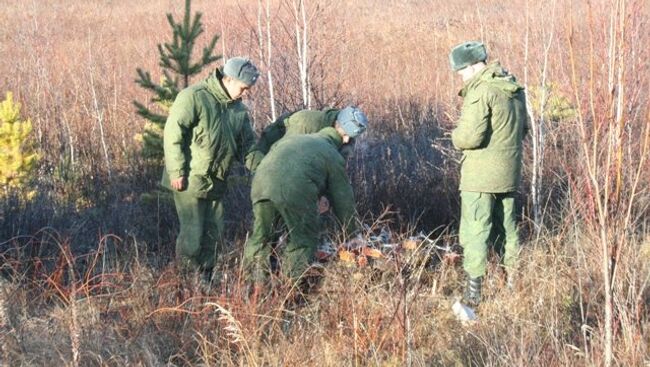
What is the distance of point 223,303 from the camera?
393 cm

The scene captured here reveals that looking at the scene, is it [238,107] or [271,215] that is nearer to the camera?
[271,215]

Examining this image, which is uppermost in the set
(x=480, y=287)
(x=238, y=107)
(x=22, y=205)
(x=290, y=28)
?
(x=290, y=28)

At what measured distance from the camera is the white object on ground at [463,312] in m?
4.21

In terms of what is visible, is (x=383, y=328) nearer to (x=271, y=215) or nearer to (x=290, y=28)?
(x=271, y=215)

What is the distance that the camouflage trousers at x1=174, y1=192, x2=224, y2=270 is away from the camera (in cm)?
498

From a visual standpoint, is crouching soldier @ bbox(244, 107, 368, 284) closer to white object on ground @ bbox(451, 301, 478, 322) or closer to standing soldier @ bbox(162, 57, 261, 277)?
standing soldier @ bbox(162, 57, 261, 277)

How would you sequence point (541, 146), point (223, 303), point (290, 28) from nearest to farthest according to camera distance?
point (223, 303) < point (541, 146) < point (290, 28)

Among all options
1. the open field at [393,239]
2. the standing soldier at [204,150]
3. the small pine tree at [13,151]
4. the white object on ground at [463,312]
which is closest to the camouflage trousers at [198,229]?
the standing soldier at [204,150]

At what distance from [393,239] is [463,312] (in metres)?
0.96

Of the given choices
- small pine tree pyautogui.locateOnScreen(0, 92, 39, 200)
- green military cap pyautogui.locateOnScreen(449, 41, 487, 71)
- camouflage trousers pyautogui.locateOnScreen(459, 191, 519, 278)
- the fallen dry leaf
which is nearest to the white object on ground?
camouflage trousers pyautogui.locateOnScreen(459, 191, 519, 278)

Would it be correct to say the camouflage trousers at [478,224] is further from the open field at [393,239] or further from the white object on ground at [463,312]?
the white object on ground at [463,312]

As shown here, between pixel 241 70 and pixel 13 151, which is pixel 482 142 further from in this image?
pixel 13 151

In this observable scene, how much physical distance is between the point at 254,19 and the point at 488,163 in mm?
8364

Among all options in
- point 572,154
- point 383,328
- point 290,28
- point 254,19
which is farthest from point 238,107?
point 254,19
